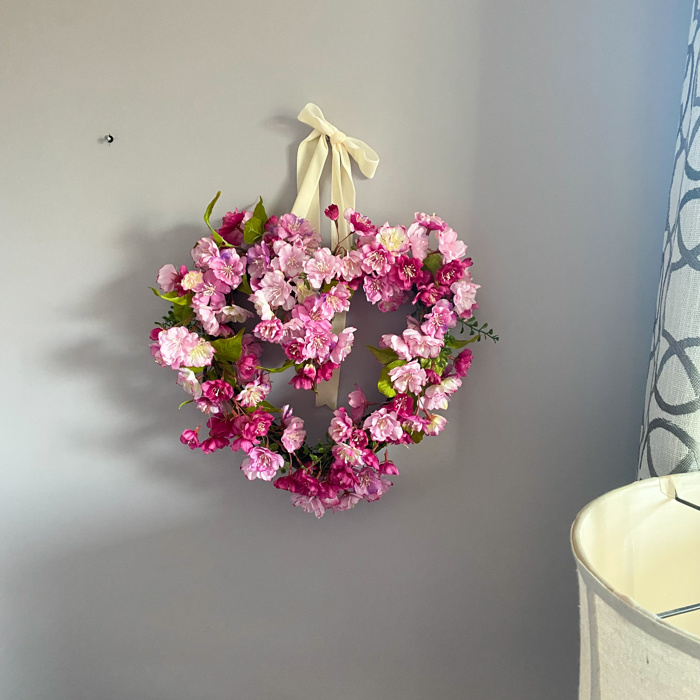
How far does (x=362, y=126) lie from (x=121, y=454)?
804mm

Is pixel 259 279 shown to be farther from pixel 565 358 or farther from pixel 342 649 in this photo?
pixel 342 649

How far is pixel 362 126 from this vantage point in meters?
1.01

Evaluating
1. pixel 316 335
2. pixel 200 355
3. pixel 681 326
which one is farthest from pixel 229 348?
pixel 681 326

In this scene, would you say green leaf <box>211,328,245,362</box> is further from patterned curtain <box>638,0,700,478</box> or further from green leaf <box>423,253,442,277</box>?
patterned curtain <box>638,0,700,478</box>

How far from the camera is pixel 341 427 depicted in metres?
0.97

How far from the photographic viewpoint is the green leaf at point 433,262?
96 cm

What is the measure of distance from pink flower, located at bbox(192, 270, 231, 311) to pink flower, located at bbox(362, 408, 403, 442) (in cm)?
33

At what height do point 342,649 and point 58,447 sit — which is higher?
point 58,447

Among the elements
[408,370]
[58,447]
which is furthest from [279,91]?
[58,447]

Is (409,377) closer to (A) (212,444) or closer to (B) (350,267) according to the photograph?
(B) (350,267)

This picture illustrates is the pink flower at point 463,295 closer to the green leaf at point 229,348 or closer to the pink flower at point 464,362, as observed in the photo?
the pink flower at point 464,362

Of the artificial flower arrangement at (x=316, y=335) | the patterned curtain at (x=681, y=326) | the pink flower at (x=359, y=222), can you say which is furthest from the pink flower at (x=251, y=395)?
the patterned curtain at (x=681, y=326)

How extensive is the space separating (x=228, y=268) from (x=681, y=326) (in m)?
0.68

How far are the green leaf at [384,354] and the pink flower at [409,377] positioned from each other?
0.03 metres
